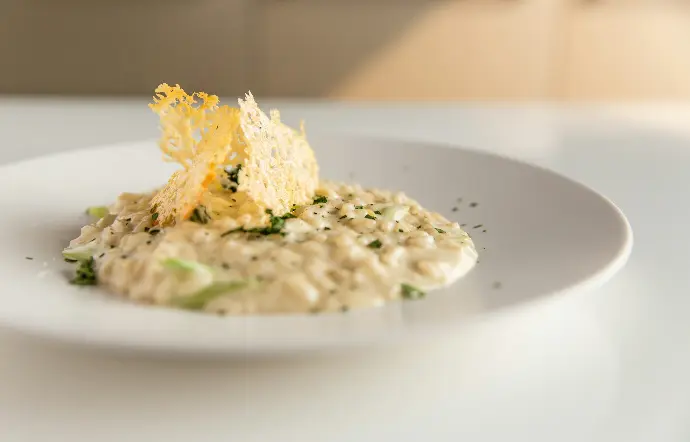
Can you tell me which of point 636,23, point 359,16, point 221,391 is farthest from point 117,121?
point 636,23

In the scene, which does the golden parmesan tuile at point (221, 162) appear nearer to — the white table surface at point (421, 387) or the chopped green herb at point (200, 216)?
the chopped green herb at point (200, 216)

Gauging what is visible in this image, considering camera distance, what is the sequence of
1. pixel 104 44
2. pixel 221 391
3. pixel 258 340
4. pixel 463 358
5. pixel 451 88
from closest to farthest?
1. pixel 258 340
2. pixel 221 391
3. pixel 463 358
4. pixel 104 44
5. pixel 451 88

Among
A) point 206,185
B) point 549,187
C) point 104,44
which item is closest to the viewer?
point 206,185

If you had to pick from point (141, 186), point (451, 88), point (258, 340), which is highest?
point (258, 340)

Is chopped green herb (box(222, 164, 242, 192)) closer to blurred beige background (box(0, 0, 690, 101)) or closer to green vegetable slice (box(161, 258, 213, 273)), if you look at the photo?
green vegetable slice (box(161, 258, 213, 273))

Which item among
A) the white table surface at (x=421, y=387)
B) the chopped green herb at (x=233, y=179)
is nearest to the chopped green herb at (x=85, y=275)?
the white table surface at (x=421, y=387)

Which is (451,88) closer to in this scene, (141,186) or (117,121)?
(117,121)

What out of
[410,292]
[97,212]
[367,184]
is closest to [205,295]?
[410,292]
